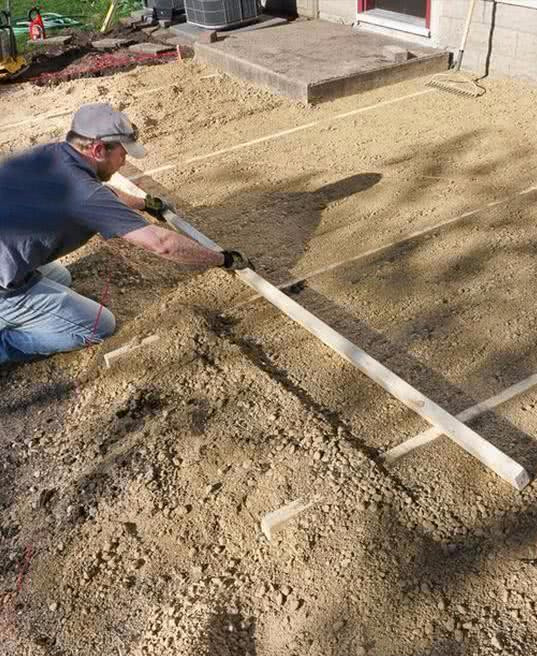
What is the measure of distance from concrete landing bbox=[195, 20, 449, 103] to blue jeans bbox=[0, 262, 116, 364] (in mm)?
4365

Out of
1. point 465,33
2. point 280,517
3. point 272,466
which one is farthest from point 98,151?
point 465,33

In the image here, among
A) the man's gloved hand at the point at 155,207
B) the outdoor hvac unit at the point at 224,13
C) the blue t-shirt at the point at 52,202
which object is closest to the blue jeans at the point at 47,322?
the blue t-shirt at the point at 52,202

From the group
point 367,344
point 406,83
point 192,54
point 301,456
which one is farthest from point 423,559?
point 192,54

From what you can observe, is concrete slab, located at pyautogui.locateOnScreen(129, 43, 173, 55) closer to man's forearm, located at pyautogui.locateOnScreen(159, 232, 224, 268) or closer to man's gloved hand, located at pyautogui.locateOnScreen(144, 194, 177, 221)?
man's gloved hand, located at pyautogui.locateOnScreen(144, 194, 177, 221)

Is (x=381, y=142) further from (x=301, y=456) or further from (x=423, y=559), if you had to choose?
(x=423, y=559)

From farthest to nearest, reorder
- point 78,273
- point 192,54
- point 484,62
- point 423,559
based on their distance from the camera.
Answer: point 192,54
point 484,62
point 78,273
point 423,559

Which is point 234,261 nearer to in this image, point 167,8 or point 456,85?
point 456,85

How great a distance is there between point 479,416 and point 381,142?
3904mm

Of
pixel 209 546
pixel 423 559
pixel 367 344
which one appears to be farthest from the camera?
pixel 367 344

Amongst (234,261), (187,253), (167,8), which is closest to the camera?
(187,253)

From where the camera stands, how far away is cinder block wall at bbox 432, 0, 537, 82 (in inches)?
295

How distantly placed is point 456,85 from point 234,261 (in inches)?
182

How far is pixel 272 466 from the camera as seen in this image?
10.7ft

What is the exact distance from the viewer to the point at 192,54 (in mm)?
10250
